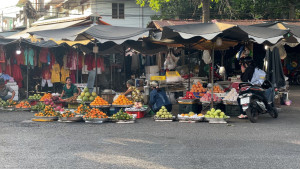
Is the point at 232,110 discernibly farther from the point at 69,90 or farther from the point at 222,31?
the point at 69,90

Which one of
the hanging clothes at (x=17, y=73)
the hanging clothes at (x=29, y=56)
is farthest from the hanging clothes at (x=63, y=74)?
the hanging clothes at (x=17, y=73)

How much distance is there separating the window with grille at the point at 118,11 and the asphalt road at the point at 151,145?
25.4 meters

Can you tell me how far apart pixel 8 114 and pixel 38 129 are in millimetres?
4135

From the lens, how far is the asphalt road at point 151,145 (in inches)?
245

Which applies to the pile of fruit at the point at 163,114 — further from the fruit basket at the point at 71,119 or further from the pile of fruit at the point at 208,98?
the fruit basket at the point at 71,119

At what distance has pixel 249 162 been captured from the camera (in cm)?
626

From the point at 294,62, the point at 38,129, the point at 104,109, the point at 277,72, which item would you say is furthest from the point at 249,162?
the point at 294,62

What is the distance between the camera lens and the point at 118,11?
Result: 35656 mm

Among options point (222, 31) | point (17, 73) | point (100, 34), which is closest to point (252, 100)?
point (222, 31)

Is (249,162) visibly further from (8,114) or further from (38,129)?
(8,114)

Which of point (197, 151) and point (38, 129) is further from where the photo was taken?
point (38, 129)

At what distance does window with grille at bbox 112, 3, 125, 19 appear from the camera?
117 feet

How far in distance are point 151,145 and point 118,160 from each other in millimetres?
1397

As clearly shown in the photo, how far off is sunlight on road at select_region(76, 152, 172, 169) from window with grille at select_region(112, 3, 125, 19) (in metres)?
29.7
